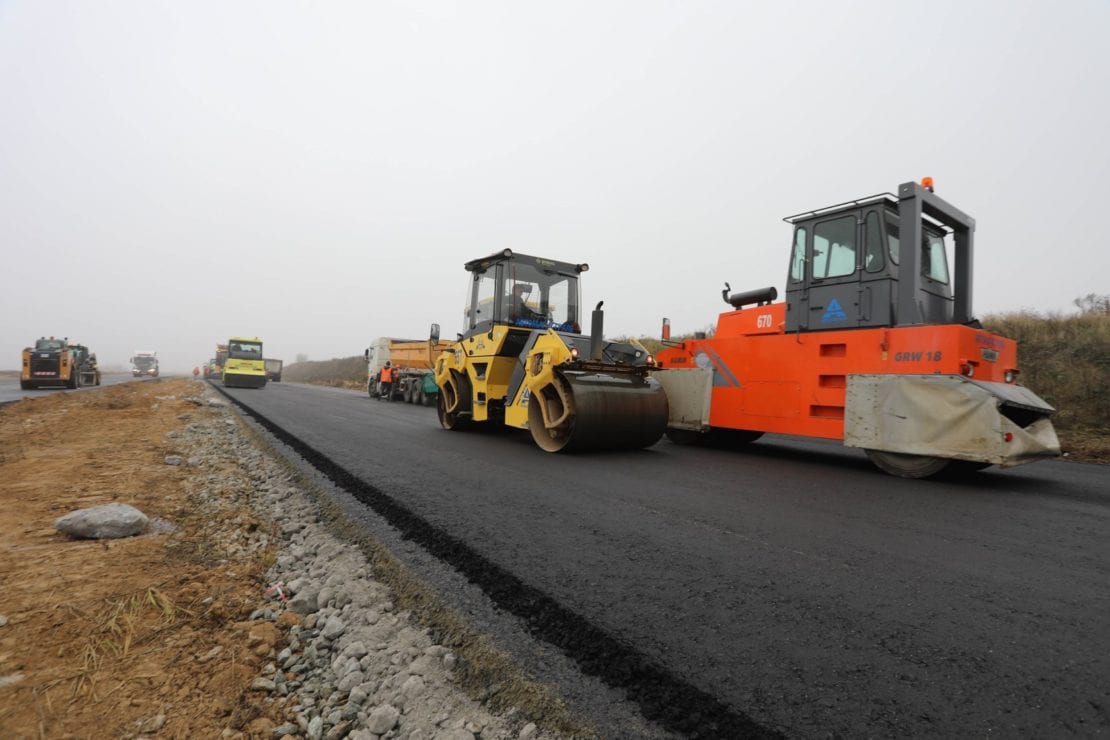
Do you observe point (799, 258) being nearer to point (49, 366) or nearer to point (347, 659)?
point (347, 659)

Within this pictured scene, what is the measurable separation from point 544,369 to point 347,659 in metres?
4.75

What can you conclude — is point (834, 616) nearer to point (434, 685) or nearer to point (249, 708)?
point (434, 685)

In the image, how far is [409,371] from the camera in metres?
19.3

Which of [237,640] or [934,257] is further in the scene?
[934,257]

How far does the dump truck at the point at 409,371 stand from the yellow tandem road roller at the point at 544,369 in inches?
305

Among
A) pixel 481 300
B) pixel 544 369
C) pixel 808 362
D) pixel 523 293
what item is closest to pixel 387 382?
pixel 481 300

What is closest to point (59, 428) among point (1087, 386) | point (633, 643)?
point (633, 643)

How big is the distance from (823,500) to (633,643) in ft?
9.44

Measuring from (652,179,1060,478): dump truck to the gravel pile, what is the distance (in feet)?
16.3

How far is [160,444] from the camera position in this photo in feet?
22.7

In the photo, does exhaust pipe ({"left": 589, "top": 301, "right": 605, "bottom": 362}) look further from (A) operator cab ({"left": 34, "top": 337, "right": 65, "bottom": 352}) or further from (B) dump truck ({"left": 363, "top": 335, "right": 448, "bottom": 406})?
(A) operator cab ({"left": 34, "top": 337, "right": 65, "bottom": 352})

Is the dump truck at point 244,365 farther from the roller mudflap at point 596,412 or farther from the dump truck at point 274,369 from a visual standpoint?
the roller mudflap at point 596,412

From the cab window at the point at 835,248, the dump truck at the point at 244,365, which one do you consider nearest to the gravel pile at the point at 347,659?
the cab window at the point at 835,248

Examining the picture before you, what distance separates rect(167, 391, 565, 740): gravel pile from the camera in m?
1.59
